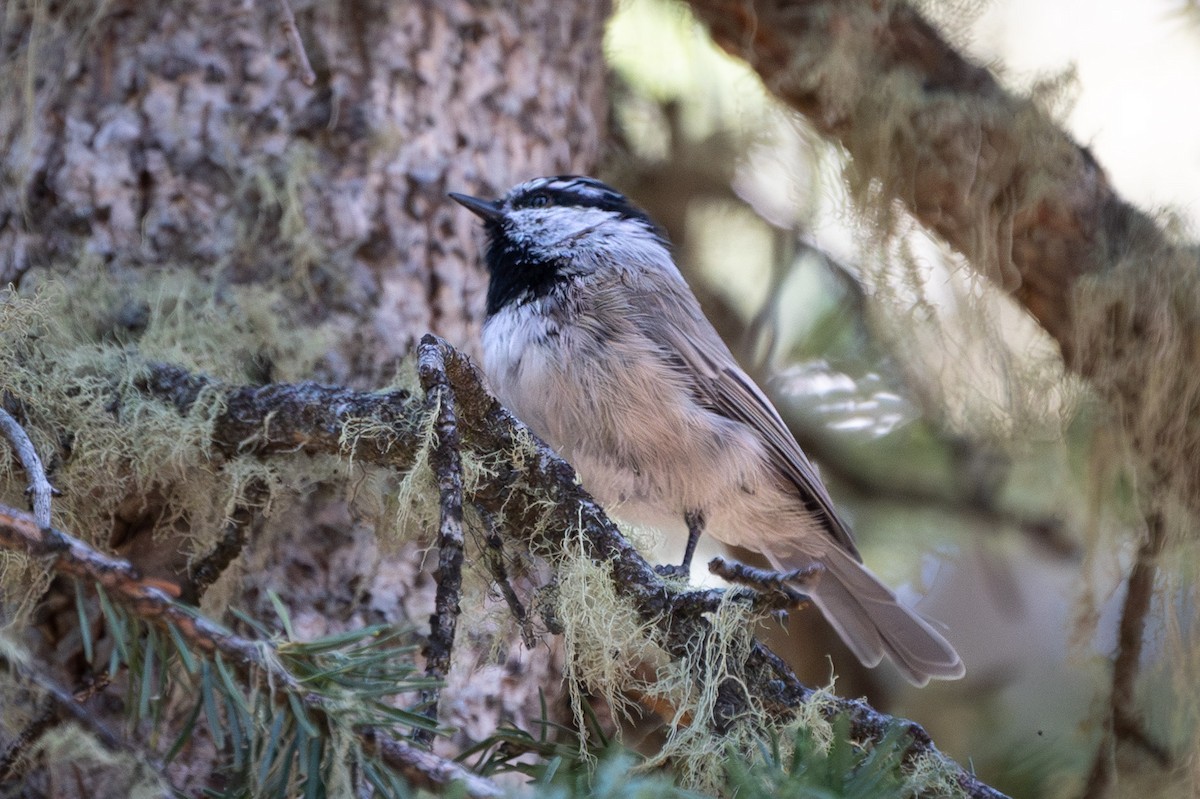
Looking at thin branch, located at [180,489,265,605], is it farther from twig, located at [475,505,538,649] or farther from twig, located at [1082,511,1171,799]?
twig, located at [1082,511,1171,799]

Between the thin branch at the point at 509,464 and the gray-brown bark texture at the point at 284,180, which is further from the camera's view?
the gray-brown bark texture at the point at 284,180

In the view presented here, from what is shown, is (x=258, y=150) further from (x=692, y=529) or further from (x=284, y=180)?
(x=692, y=529)

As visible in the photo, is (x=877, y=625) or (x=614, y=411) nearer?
(x=614, y=411)

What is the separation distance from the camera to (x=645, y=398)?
2.60 m

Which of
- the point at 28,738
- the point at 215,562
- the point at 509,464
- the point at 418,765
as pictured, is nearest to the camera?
the point at 418,765

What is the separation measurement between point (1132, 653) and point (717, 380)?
4.13 ft

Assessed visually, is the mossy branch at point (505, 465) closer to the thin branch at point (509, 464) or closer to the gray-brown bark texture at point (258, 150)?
the thin branch at point (509, 464)

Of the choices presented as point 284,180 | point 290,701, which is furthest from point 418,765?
point 284,180

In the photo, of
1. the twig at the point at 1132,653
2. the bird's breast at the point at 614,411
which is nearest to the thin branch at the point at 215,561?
the bird's breast at the point at 614,411

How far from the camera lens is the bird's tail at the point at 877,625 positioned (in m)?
2.80

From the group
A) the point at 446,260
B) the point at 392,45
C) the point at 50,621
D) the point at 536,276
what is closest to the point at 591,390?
the point at 536,276

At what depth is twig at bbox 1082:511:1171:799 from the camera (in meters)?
2.78

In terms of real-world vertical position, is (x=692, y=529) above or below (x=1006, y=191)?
below

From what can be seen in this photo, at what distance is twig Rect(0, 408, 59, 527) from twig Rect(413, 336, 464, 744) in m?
0.51
